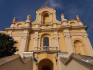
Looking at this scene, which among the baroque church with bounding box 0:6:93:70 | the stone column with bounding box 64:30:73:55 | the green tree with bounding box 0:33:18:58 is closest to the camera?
the green tree with bounding box 0:33:18:58

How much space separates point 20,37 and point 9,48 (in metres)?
7.42

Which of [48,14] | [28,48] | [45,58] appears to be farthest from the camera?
[48,14]

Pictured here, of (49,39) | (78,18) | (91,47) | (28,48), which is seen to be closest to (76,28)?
(78,18)

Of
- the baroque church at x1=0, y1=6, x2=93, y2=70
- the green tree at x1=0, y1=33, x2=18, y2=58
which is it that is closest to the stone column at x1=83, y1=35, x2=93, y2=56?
the baroque church at x1=0, y1=6, x2=93, y2=70

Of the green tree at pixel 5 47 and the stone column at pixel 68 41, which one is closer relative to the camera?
the green tree at pixel 5 47

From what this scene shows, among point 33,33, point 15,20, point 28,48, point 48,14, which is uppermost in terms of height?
point 48,14

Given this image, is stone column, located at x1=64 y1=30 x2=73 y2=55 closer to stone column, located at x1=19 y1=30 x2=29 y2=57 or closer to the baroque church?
the baroque church

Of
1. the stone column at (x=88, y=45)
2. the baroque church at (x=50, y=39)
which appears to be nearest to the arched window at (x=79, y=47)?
the baroque church at (x=50, y=39)

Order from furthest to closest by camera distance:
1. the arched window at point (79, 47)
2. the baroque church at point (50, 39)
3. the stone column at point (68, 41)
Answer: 1. the arched window at point (79, 47)
2. the stone column at point (68, 41)
3. the baroque church at point (50, 39)

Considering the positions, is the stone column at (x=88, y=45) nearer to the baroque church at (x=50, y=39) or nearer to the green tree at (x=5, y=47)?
the baroque church at (x=50, y=39)

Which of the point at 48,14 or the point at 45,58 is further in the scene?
the point at 48,14

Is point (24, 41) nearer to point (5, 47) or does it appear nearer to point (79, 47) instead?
point (5, 47)

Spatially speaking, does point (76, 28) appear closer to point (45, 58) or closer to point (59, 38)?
point (59, 38)

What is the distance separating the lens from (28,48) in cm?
1502
